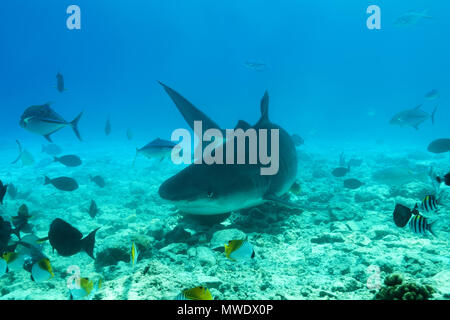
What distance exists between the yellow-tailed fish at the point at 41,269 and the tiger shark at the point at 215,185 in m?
1.42

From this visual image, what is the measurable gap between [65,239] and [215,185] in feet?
6.58

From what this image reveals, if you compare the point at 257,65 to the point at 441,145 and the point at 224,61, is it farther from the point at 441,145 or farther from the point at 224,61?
the point at 224,61

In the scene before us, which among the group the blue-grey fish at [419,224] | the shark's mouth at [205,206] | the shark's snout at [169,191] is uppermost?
the shark's snout at [169,191]

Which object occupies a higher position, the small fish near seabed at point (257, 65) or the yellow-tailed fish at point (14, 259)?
the small fish near seabed at point (257, 65)

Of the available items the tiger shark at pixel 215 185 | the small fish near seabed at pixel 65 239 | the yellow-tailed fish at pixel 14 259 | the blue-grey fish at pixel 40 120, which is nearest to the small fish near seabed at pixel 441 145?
the tiger shark at pixel 215 185

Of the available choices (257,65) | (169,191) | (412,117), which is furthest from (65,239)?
(257,65)

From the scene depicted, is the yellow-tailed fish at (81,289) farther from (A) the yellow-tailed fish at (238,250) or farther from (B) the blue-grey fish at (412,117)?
(B) the blue-grey fish at (412,117)

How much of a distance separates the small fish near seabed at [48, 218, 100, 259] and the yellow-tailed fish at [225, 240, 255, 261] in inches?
69.5

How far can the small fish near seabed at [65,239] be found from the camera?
311 centimetres

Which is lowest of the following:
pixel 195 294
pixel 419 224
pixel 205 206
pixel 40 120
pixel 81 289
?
pixel 81 289

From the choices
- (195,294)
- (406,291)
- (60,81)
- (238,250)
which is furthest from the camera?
(60,81)

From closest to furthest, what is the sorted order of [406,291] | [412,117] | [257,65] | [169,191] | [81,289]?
[406,291], [81,289], [169,191], [412,117], [257,65]

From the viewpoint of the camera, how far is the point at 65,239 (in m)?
3.15

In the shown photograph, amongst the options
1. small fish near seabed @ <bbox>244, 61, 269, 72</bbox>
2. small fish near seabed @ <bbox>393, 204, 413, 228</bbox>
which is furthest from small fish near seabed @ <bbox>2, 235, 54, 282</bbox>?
small fish near seabed @ <bbox>244, 61, 269, 72</bbox>
